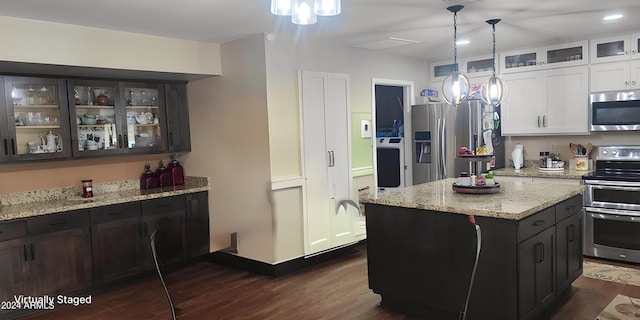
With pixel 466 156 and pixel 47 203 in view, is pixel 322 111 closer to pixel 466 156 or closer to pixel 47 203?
pixel 466 156

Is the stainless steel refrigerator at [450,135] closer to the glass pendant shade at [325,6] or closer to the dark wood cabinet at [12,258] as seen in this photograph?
the glass pendant shade at [325,6]

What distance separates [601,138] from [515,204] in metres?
2.88

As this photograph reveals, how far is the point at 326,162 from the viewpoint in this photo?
4.82 meters

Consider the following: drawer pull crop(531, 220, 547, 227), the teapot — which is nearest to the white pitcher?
drawer pull crop(531, 220, 547, 227)

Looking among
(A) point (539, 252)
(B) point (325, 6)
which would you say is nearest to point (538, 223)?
(A) point (539, 252)

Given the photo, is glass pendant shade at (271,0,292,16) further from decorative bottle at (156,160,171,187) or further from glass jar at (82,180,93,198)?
decorative bottle at (156,160,171,187)

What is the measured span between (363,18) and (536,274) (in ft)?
7.71

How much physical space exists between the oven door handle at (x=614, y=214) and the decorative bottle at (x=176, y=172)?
4.43 meters

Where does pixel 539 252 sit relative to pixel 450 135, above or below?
below

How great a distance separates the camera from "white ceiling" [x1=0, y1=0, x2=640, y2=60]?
10.7 ft

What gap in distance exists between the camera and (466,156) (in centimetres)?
359

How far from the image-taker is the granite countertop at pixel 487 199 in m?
2.91

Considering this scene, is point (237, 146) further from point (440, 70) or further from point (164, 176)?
point (440, 70)

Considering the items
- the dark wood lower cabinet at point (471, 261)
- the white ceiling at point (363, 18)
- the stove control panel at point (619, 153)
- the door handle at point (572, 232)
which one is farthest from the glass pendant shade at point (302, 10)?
the stove control panel at point (619, 153)
